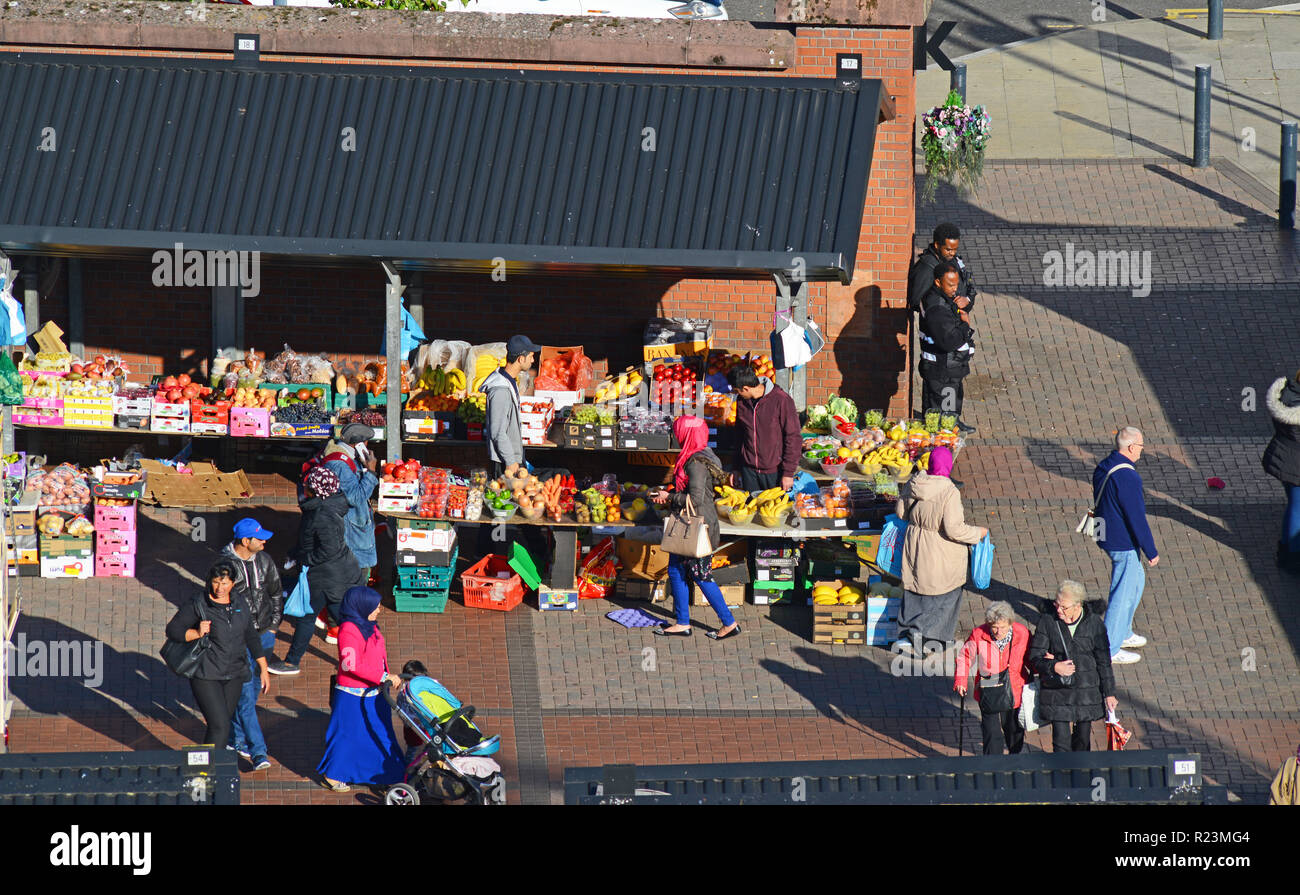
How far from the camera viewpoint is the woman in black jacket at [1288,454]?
1466 centimetres

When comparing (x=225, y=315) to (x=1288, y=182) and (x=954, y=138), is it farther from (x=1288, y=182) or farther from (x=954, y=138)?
(x=1288, y=182)

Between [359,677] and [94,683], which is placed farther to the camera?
[94,683]

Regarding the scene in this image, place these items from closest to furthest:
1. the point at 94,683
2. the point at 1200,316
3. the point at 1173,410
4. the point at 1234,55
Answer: the point at 94,683 → the point at 1173,410 → the point at 1200,316 → the point at 1234,55

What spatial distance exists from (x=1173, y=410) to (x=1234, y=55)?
9217mm

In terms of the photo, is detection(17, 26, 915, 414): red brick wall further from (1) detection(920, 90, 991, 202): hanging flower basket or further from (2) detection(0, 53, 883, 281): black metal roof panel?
(2) detection(0, 53, 883, 281): black metal roof panel

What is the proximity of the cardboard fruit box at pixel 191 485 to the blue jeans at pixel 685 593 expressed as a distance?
4307mm

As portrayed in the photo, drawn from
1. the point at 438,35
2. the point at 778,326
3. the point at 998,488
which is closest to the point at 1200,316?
the point at 998,488

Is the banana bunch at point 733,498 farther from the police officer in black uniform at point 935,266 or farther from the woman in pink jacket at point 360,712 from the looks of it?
the woman in pink jacket at point 360,712

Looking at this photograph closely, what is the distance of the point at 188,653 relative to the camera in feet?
38.8

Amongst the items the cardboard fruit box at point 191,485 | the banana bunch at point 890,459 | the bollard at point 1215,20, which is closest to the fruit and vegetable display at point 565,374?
the banana bunch at point 890,459

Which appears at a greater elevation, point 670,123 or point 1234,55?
point 1234,55

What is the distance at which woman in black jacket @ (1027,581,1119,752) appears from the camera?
11.7 m

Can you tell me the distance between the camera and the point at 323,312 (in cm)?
1719

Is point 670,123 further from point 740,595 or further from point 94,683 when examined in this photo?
point 94,683
